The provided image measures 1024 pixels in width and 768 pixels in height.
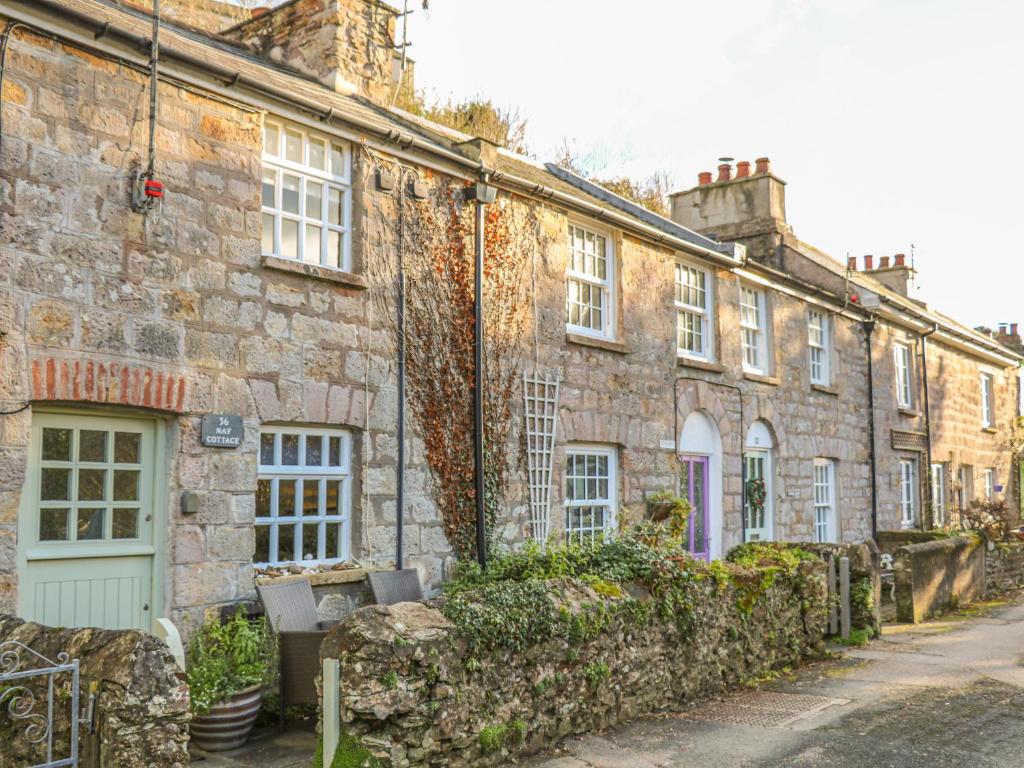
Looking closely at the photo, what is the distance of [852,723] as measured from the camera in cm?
767

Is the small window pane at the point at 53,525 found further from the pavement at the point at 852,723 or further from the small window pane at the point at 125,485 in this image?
the pavement at the point at 852,723

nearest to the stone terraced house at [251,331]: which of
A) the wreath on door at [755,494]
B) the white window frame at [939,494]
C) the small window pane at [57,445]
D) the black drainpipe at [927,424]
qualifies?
the small window pane at [57,445]

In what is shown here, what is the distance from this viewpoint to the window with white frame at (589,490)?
11.7 metres

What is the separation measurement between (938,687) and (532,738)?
177 inches

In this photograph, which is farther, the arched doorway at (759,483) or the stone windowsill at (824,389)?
the stone windowsill at (824,389)

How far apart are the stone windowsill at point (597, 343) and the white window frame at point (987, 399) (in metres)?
16.4

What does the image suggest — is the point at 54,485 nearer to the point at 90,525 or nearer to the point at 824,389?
the point at 90,525

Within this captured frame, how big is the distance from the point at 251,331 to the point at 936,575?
1048cm

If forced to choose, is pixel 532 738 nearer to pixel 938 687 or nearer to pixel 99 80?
pixel 938 687

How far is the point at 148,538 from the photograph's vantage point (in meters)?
7.68

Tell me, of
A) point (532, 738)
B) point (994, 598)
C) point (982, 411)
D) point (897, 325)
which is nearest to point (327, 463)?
point (532, 738)

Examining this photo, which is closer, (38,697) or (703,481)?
(38,697)

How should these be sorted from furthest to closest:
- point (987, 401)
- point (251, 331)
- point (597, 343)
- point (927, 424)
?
point (987, 401), point (927, 424), point (597, 343), point (251, 331)

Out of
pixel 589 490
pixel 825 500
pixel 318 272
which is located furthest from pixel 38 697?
pixel 825 500
